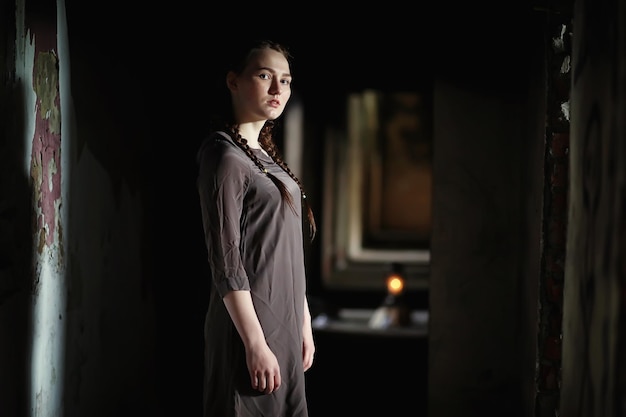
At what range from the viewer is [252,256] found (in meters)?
2.09

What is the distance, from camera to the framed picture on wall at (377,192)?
7340mm

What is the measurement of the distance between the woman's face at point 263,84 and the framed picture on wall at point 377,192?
4777 mm

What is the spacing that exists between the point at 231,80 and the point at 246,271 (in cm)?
57

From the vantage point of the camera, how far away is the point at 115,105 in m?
2.75

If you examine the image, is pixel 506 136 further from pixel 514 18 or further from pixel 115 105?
pixel 115 105

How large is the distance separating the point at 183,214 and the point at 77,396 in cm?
100

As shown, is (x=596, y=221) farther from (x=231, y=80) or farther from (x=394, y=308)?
(x=394, y=308)

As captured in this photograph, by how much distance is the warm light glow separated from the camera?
4.99 m

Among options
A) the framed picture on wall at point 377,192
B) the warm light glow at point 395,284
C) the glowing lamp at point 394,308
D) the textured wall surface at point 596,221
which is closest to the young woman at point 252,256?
the textured wall surface at point 596,221

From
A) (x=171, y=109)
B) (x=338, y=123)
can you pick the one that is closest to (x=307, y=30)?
(x=171, y=109)

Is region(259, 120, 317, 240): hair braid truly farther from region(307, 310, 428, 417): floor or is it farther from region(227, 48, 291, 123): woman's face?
region(307, 310, 428, 417): floor

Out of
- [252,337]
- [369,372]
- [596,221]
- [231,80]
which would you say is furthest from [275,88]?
[369,372]

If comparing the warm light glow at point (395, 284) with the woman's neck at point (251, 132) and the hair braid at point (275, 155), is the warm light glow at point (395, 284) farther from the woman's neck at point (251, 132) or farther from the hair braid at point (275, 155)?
the woman's neck at point (251, 132)

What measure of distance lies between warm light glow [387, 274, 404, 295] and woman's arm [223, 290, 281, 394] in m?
3.04
